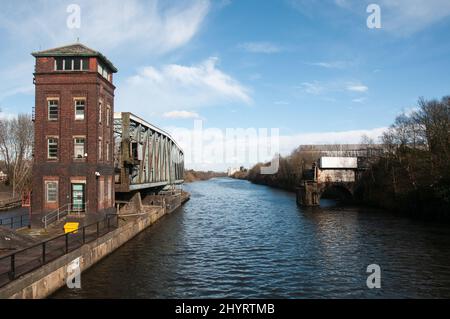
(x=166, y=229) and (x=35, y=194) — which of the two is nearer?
(x=35, y=194)

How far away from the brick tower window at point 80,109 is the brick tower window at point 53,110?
164 cm

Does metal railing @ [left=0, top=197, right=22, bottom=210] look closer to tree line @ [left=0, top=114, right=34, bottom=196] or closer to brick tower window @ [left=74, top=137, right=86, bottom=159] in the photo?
tree line @ [left=0, top=114, right=34, bottom=196]

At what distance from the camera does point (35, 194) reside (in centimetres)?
3183

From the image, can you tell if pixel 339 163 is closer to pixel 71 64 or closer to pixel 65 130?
pixel 65 130

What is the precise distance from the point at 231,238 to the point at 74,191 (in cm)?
1388

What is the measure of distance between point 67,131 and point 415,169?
43.6 m

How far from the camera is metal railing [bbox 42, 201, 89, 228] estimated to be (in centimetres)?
3096

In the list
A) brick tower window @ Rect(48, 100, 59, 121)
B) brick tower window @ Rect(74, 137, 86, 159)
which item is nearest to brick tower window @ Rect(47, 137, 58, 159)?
brick tower window @ Rect(74, 137, 86, 159)

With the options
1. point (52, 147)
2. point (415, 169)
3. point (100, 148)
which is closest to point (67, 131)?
Answer: point (52, 147)

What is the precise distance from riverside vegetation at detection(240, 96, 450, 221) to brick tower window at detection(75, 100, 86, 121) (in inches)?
1455

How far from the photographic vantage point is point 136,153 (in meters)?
44.9
